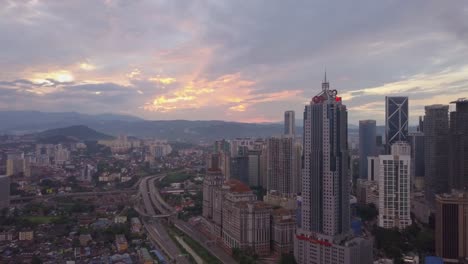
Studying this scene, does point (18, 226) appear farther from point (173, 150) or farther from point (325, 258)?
point (173, 150)

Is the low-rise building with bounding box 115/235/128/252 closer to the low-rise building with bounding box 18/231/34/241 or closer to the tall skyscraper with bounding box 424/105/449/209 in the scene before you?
the low-rise building with bounding box 18/231/34/241

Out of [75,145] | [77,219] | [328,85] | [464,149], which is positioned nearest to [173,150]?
[75,145]

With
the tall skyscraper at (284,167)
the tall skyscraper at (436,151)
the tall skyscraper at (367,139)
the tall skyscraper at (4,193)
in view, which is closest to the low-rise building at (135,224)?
the tall skyscraper at (4,193)

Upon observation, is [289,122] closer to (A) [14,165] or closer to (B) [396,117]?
(B) [396,117]

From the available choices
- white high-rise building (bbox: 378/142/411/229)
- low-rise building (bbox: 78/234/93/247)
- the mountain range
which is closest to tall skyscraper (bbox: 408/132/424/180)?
white high-rise building (bbox: 378/142/411/229)

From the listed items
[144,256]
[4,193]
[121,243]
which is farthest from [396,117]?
[4,193]

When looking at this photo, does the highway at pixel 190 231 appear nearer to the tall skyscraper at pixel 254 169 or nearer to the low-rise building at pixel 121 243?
the low-rise building at pixel 121 243
